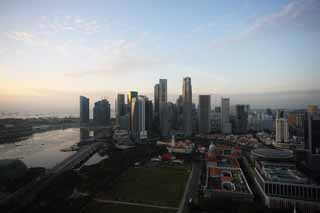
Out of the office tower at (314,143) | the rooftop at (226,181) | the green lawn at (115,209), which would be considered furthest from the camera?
the office tower at (314,143)

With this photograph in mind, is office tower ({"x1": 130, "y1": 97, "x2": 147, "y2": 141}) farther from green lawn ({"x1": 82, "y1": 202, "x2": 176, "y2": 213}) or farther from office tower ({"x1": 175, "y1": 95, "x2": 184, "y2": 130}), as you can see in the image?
green lawn ({"x1": 82, "y1": 202, "x2": 176, "y2": 213})

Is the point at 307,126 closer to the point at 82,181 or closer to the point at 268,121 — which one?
the point at 82,181

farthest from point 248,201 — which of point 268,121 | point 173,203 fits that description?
point 268,121

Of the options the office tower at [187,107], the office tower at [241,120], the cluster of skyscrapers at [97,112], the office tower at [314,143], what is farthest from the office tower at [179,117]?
the office tower at [314,143]

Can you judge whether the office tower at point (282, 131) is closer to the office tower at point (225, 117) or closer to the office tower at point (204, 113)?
the office tower at point (225, 117)

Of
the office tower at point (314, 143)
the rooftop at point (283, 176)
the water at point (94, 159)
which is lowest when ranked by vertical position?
the water at point (94, 159)

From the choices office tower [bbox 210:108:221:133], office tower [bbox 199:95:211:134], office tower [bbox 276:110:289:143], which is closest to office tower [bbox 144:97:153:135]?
office tower [bbox 199:95:211:134]
